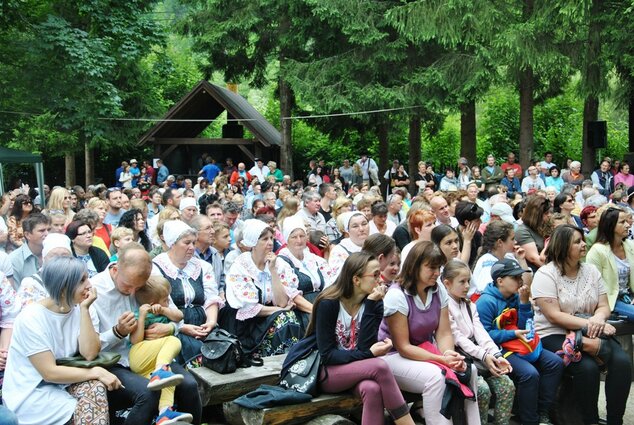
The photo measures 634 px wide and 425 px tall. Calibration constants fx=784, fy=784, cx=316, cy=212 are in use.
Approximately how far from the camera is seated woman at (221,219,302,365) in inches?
256

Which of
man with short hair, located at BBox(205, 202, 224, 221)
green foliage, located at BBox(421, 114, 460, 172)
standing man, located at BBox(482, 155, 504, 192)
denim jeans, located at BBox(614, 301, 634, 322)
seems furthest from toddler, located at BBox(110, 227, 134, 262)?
green foliage, located at BBox(421, 114, 460, 172)

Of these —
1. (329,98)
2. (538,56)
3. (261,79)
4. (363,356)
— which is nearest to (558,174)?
(538,56)

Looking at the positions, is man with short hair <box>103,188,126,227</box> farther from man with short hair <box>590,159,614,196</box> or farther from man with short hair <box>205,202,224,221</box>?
man with short hair <box>590,159,614,196</box>

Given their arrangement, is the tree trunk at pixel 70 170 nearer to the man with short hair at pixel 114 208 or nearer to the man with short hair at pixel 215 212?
the man with short hair at pixel 114 208

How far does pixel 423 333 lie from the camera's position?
5684 millimetres

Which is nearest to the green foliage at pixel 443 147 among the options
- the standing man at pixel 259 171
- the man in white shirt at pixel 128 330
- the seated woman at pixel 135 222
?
the standing man at pixel 259 171

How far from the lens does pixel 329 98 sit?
21.3 m

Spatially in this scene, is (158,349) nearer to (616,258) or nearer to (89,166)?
(616,258)

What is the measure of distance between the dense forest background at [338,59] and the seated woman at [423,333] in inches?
534

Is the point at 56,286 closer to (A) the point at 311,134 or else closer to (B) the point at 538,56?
(B) the point at 538,56

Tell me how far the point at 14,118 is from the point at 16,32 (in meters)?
2.86

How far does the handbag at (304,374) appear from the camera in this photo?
532cm

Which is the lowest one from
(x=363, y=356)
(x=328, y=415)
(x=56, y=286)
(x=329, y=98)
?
(x=328, y=415)

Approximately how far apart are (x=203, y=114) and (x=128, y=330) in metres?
23.7
